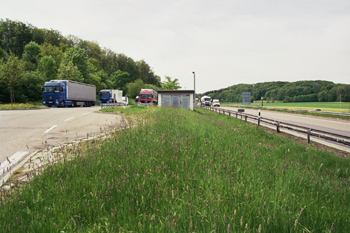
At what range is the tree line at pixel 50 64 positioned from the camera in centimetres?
4334

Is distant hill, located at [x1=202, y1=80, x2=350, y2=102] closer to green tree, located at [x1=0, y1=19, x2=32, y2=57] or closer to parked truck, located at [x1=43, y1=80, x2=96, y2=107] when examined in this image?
parked truck, located at [x1=43, y1=80, x2=96, y2=107]

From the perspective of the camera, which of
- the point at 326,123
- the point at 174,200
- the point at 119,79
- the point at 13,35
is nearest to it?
the point at 174,200

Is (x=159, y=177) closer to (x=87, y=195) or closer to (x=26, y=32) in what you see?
(x=87, y=195)

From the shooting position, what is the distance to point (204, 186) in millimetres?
3436

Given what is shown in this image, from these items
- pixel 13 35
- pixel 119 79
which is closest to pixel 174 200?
pixel 119 79

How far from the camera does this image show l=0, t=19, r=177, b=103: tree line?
43344 millimetres

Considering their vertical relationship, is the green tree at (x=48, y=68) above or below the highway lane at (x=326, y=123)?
above

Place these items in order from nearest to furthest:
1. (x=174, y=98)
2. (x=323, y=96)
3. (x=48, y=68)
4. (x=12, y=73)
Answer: (x=174, y=98)
(x=12, y=73)
(x=48, y=68)
(x=323, y=96)

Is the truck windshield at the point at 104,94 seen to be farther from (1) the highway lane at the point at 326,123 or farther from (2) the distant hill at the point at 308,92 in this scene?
(2) the distant hill at the point at 308,92

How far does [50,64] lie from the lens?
216 ft

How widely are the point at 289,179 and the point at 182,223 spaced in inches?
85.0

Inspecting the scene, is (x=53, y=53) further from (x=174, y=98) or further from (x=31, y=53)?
(x=174, y=98)

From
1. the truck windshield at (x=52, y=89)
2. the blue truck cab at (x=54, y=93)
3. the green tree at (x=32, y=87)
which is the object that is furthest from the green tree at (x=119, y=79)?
the truck windshield at (x=52, y=89)

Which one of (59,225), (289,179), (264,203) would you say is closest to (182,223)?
(264,203)
